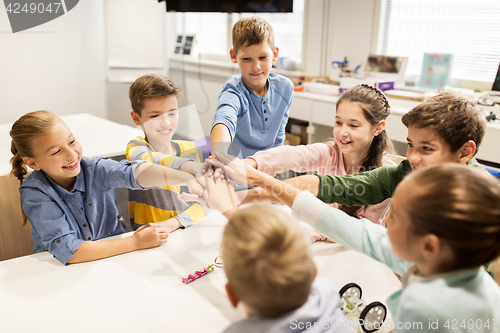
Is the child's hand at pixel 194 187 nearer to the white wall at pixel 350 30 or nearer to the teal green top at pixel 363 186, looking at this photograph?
the teal green top at pixel 363 186

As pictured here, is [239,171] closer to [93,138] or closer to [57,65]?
[93,138]

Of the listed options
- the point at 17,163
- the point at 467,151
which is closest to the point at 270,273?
the point at 467,151

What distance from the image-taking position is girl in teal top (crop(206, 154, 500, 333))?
1.83ft

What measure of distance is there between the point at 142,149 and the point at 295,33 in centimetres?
289

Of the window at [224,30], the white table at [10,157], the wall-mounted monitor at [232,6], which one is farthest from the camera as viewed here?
the window at [224,30]

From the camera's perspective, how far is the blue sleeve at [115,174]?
130 centimetres

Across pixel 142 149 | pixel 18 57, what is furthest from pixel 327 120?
pixel 18 57

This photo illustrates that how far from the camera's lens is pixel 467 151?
1080 mm

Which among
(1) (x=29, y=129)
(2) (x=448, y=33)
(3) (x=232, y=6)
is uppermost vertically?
(3) (x=232, y=6)

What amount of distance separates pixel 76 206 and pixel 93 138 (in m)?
1.05

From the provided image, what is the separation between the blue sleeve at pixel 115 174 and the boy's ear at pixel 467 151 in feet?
3.26

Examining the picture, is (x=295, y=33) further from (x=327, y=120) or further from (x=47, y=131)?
(x=47, y=131)

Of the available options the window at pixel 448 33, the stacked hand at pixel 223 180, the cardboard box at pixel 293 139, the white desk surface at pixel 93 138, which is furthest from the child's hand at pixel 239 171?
the window at pixel 448 33

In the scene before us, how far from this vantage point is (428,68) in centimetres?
289
